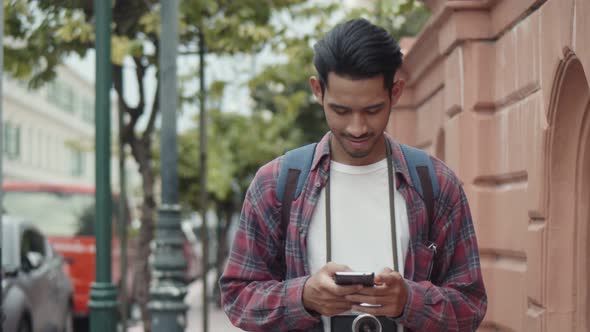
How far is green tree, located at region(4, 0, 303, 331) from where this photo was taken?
474 inches

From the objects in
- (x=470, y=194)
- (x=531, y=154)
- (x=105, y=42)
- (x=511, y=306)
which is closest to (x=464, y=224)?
(x=531, y=154)

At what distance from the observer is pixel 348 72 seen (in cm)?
315

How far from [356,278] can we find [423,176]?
1.74 ft

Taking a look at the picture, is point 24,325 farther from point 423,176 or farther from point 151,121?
point 423,176

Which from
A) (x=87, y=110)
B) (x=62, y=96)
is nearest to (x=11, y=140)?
(x=62, y=96)

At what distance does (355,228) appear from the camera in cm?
324

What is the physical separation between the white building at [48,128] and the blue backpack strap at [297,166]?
38188 millimetres

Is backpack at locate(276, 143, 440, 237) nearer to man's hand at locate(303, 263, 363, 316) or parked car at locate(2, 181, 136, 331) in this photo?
man's hand at locate(303, 263, 363, 316)

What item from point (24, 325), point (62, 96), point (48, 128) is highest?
point (62, 96)

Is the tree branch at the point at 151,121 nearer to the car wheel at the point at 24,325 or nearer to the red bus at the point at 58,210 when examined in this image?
the car wheel at the point at 24,325

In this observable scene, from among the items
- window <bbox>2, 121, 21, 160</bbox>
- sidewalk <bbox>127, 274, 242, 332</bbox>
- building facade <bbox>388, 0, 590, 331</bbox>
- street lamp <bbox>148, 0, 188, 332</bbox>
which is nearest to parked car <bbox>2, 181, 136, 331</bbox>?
sidewalk <bbox>127, 274, 242, 332</bbox>

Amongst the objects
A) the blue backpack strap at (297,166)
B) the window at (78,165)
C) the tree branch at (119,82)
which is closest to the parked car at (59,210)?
the tree branch at (119,82)

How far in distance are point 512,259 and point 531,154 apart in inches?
33.5

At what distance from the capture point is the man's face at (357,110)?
124 inches
